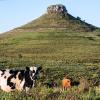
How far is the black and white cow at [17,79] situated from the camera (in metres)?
18.8

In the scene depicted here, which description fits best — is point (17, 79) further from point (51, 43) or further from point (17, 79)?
point (51, 43)

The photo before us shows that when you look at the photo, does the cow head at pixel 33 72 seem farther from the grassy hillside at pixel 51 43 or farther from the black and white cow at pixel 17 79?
the grassy hillside at pixel 51 43

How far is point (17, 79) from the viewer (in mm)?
18984

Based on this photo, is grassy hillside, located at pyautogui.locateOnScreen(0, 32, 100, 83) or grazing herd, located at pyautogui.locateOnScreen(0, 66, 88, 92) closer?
grazing herd, located at pyautogui.locateOnScreen(0, 66, 88, 92)

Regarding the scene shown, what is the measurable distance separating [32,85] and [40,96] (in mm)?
5173

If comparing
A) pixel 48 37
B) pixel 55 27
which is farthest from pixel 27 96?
pixel 55 27

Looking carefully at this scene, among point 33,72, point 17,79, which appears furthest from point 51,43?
point 17,79

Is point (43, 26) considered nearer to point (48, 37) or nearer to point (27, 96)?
point (48, 37)

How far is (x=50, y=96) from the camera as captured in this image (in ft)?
44.0

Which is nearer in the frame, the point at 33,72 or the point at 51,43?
the point at 33,72

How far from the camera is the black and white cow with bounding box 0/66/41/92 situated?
18766 mm

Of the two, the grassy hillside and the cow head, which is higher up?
the cow head

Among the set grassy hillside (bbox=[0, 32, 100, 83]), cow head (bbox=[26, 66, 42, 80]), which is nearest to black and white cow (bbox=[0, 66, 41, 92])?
cow head (bbox=[26, 66, 42, 80])

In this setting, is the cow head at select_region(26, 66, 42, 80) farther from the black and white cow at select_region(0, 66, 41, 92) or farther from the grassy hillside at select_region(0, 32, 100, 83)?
the grassy hillside at select_region(0, 32, 100, 83)
